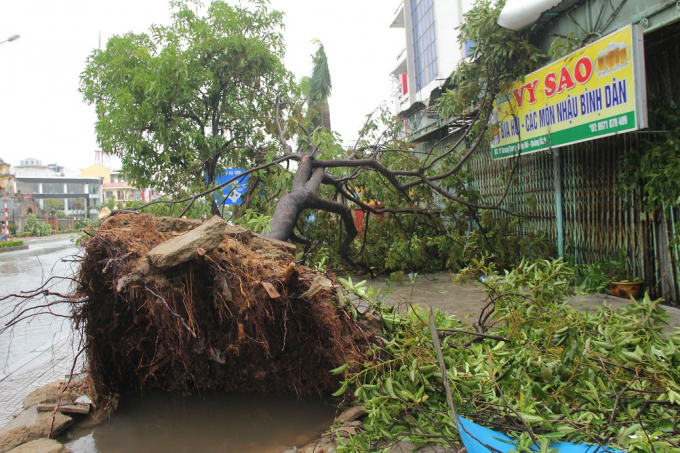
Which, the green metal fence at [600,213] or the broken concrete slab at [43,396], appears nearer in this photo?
the broken concrete slab at [43,396]

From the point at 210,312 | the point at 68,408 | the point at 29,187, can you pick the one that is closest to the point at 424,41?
the point at 210,312

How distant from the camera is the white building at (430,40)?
18.2 meters

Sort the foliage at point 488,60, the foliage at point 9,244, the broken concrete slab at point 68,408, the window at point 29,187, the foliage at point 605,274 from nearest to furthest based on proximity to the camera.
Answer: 1. the broken concrete slab at point 68,408
2. the foliage at point 605,274
3. the foliage at point 488,60
4. the foliage at point 9,244
5. the window at point 29,187

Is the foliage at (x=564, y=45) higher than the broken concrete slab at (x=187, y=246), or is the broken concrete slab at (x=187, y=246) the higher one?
the foliage at (x=564, y=45)

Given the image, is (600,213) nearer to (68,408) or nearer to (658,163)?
(658,163)

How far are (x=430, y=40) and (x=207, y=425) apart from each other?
62.5 ft

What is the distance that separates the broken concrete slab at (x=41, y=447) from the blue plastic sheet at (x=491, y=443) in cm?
250

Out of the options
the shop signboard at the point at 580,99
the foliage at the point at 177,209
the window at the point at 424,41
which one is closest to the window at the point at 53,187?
the window at the point at 424,41

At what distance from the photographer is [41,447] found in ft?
9.65

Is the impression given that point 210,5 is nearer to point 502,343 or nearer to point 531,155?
point 531,155

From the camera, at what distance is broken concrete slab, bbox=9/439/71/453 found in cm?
288

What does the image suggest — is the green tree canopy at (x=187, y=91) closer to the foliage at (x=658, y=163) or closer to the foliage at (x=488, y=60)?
the foliage at (x=488, y=60)

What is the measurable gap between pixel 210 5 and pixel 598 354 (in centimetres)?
966

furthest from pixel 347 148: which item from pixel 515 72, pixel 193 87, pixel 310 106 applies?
pixel 193 87
